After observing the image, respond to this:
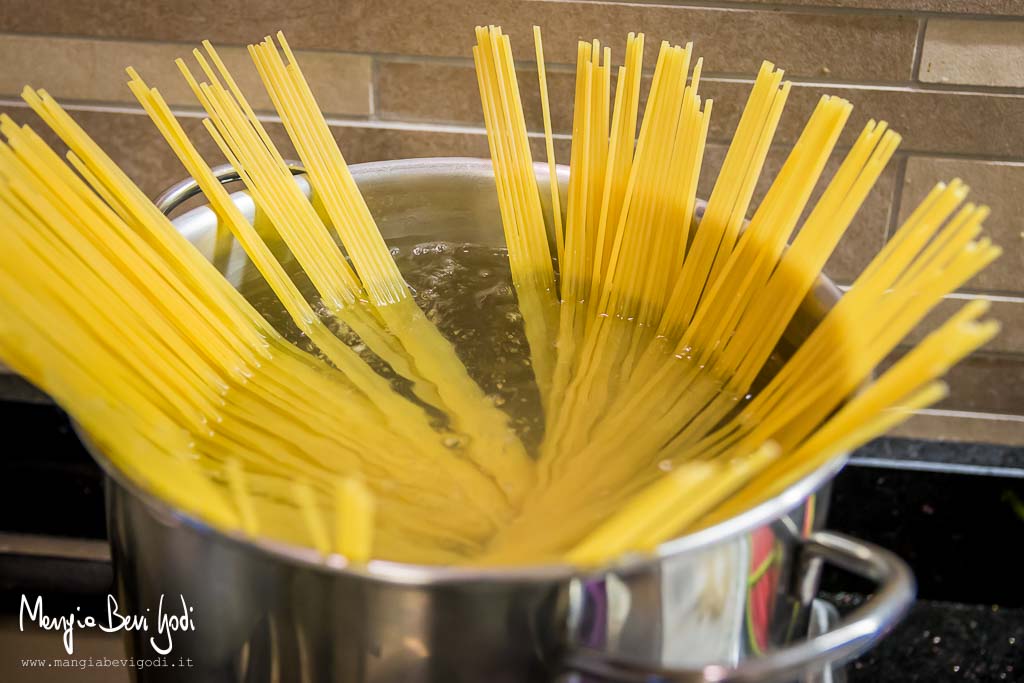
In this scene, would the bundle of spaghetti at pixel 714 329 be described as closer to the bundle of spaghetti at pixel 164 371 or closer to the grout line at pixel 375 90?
the bundle of spaghetti at pixel 164 371

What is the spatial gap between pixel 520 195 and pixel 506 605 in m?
0.36

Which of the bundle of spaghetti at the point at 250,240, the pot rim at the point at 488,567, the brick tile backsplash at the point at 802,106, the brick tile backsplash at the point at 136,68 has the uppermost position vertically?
the brick tile backsplash at the point at 136,68

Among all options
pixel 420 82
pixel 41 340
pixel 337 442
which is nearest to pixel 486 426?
pixel 337 442

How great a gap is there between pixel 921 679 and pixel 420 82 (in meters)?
0.65

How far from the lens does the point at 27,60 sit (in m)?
0.81

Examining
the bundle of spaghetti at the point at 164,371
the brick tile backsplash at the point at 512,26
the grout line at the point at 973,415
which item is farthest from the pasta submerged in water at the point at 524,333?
the grout line at the point at 973,415

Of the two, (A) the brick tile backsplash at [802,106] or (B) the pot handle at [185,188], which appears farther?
(A) the brick tile backsplash at [802,106]

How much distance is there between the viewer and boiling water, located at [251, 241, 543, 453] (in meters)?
0.57

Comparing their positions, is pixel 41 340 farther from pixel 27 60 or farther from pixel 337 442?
pixel 27 60

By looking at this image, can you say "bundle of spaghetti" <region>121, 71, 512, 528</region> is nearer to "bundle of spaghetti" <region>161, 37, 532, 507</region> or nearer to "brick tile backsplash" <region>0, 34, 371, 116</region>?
"bundle of spaghetti" <region>161, 37, 532, 507</region>

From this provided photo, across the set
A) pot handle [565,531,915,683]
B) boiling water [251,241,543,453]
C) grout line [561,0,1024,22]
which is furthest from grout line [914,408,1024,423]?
pot handle [565,531,915,683]

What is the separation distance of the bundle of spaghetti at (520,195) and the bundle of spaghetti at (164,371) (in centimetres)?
14

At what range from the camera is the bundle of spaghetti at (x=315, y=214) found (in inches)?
23.4

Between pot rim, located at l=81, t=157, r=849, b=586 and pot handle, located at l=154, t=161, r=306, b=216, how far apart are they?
246 mm
